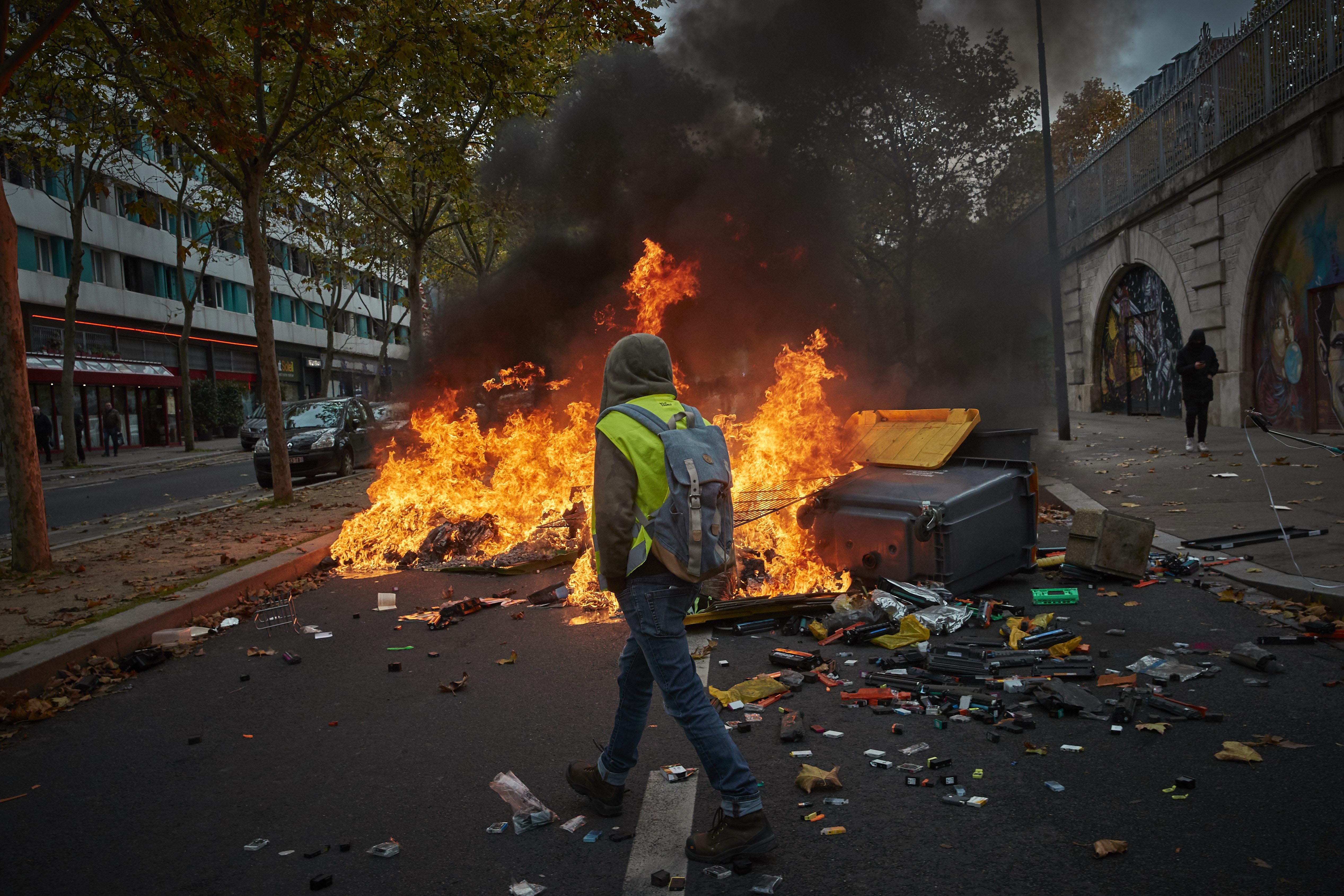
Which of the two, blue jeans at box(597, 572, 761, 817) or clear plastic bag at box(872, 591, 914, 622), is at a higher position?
blue jeans at box(597, 572, 761, 817)

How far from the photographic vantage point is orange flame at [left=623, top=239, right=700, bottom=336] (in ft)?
33.5

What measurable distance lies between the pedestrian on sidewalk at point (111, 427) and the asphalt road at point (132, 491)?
18.0 feet

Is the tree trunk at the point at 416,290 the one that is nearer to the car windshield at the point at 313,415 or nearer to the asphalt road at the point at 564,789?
the car windshield at the point at 313,415

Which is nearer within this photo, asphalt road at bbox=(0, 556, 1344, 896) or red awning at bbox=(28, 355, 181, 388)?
asphalt road at bbox=(0, 556, 1344, 896)

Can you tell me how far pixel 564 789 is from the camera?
3443mm

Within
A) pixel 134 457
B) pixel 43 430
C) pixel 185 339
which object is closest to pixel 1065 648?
pixel 43 430

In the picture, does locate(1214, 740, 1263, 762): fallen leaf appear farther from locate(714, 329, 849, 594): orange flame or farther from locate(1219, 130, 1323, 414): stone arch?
locate(1219, 130, 1323, 414): stone arch

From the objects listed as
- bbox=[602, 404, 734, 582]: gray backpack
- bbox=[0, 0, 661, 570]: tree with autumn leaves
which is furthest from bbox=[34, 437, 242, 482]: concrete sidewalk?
bbox=[602, 404, 734, 582]: gray backpack

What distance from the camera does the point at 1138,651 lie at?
4867 mm

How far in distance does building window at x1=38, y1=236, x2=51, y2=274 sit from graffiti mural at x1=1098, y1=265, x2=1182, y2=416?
33.1 m

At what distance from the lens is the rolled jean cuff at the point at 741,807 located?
9.42 ft

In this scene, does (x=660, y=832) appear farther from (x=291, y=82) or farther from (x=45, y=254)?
(x=45, y=254)

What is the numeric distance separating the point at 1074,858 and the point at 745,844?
3.45 feet

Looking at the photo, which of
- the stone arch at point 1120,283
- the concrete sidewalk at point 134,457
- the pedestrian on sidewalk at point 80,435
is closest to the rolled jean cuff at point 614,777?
the stone arch at point 1120,283
